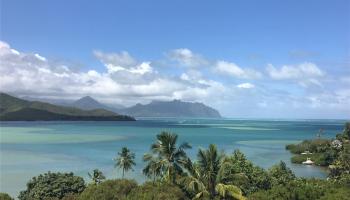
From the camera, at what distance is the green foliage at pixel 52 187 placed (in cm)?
5409

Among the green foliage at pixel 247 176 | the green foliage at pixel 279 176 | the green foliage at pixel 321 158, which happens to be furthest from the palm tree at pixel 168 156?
the green foliage at pixel 321 158

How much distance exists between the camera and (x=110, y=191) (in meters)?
42.9

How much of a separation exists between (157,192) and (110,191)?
4.99 metres

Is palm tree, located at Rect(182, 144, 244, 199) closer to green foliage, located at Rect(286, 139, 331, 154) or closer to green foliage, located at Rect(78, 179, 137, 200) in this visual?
green foliage, located at Rect(78, 179, 137, 200)

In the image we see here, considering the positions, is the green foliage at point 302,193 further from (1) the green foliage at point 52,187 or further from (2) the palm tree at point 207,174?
(1) the green foliage at point 52,187

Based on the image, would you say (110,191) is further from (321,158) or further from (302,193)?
(321,158)

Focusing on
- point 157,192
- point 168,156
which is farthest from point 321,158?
point 157,192

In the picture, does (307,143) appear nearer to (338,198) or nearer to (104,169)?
(104,169)

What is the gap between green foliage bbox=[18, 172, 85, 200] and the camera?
177ft

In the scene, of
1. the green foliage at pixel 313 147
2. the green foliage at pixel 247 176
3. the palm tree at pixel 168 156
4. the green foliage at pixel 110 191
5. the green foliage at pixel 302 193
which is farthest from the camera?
the green foliage at pixel 313 147

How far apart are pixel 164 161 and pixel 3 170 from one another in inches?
2390

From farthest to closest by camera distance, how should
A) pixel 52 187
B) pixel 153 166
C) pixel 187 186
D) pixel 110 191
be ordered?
pixel 52 187 < pixel 153 166 < pixel 187 186 < pixel 110 191

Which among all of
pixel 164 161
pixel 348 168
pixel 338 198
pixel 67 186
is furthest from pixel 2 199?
pixel 348 168

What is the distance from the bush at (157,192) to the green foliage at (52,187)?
14933mm
